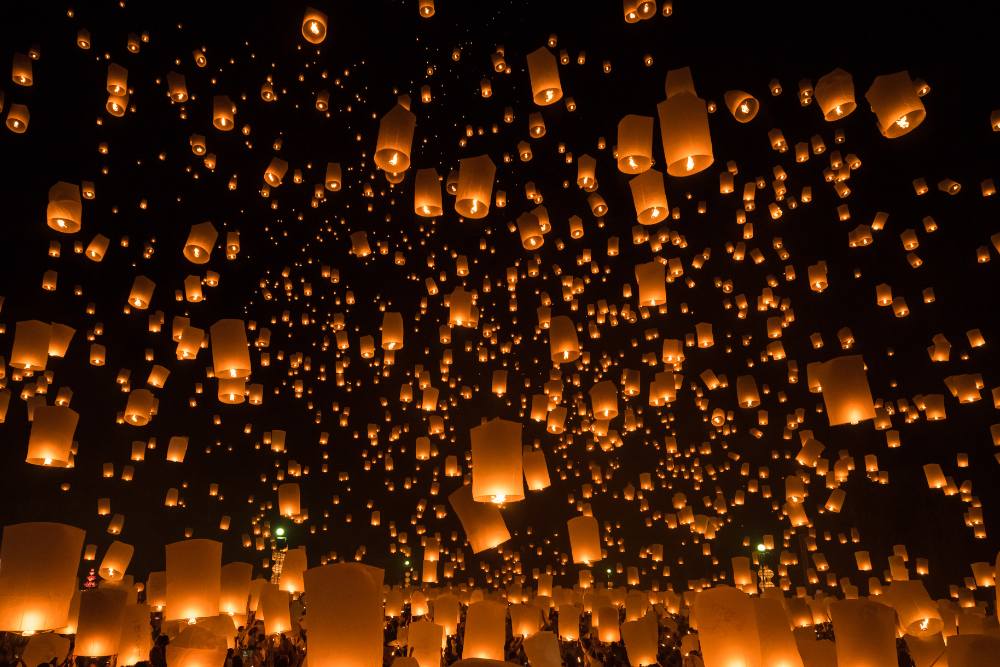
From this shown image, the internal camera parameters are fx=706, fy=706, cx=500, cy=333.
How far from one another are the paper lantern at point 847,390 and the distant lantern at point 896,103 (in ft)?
5.42

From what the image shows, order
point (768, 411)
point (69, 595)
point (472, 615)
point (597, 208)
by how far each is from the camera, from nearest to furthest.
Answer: point (69, 595) < point (472, 615) < point (597, 208) < point (768, 411)

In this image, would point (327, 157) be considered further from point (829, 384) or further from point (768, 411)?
point (768, 411)

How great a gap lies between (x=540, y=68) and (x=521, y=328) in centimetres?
942

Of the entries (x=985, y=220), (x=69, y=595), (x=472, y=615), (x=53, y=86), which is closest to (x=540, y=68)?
(x=472, y=615)

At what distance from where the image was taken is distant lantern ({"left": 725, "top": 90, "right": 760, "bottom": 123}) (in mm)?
5027

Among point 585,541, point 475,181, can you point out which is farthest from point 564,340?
point 585,541

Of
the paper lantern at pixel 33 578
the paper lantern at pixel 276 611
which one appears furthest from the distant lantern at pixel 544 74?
the paper lantern at pixel 276 611

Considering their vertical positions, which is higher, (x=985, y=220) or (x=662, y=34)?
(x=662, y=34)

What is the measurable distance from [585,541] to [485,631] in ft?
7.02

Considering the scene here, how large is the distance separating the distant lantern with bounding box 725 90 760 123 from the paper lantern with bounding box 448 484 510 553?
3293mm

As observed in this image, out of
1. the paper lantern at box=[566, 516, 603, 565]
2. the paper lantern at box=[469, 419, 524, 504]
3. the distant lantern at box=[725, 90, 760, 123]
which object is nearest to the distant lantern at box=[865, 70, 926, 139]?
the distant lantern at box=[725, 90, 760, 123]

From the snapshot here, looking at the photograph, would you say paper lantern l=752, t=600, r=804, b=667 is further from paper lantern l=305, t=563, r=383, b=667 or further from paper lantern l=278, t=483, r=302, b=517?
paper lantern l=278, t=483, r=302, b=517

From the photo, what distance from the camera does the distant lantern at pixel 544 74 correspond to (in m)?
5.26

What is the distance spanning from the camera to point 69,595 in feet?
12.7
